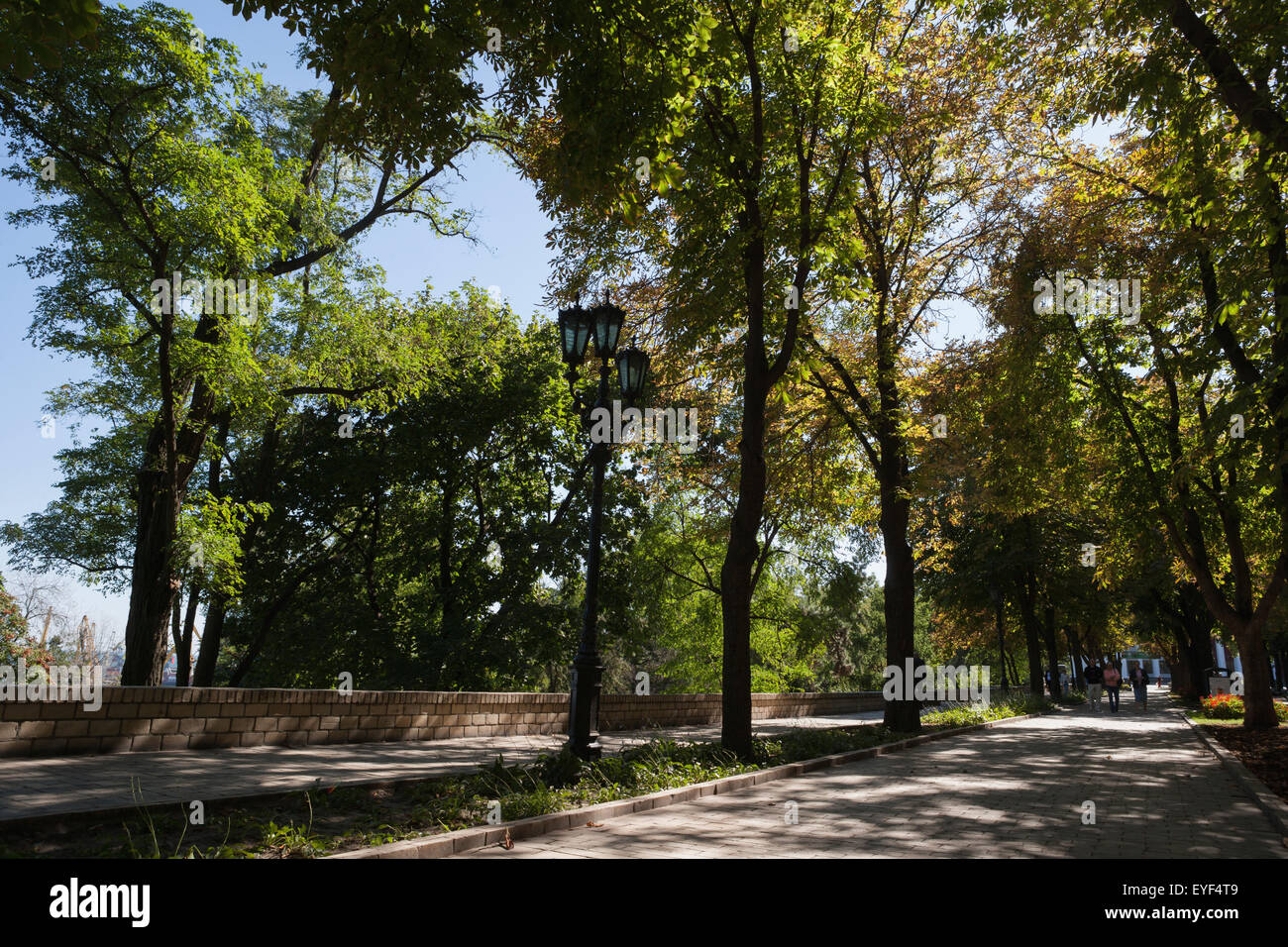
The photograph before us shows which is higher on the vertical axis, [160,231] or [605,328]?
[160,231]

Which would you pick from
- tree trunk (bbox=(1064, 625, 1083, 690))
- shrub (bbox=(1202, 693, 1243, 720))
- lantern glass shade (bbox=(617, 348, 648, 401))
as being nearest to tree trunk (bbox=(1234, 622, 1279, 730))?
shrub (bbox=(1202, 693, 1243, 720))

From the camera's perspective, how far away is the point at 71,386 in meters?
22.7

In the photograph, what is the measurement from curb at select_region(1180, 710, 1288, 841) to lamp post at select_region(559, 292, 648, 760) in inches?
258

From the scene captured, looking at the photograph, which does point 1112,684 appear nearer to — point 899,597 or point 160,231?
point 899,597

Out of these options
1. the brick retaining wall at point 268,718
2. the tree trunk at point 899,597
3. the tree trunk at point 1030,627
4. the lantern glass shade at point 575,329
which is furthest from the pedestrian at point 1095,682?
the lantern glass shade at point 575,329

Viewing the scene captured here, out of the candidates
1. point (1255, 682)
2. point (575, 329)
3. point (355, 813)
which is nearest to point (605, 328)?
point (575, 329)

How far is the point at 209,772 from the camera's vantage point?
27.6 feet

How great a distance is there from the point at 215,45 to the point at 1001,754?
62.5 feet

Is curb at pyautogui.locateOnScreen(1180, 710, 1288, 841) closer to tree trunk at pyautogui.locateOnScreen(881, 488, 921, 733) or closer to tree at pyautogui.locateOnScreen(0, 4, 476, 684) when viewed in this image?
tree trunk at pyautogui.locateOnScreen(881, 488, 921, 733)

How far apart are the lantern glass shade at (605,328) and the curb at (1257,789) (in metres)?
8.01

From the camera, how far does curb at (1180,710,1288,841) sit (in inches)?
303

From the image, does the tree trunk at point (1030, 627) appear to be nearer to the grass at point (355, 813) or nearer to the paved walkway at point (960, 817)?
the paved walkway at point (960, 817)

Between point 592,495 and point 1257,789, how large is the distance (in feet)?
27.5
